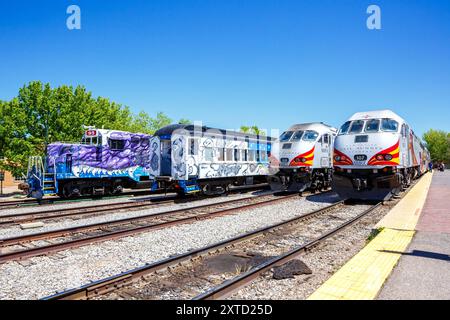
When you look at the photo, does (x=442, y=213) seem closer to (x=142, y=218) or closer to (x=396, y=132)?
(x=396, y=132)

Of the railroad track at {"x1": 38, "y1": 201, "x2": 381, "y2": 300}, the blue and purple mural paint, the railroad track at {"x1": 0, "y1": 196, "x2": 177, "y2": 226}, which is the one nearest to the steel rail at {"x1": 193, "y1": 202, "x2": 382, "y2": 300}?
the railroad track at {"x1": 38, "y1": 201, "x2": 381, "y2": 300}

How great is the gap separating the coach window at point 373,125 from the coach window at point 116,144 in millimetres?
12971

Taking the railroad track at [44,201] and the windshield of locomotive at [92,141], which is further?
the windshield of locomotive at [92,141]

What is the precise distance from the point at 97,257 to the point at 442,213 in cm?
1046

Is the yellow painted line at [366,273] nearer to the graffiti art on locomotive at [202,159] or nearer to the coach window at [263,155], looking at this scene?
the graffiti art on locomotive at [202,159]

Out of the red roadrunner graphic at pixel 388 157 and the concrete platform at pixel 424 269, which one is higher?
the red roadrunner graphic at pixel 388 157

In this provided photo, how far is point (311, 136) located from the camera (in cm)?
1575

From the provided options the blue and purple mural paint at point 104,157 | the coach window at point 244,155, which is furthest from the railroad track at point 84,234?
the blue and purple mural paint at point 104,157

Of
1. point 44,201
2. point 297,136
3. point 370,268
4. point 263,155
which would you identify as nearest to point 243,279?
point 370,268

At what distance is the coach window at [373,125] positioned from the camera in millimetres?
12595

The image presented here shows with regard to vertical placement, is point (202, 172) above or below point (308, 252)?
above

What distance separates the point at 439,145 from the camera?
91250 millimetres

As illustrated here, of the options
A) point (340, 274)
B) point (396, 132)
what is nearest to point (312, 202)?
point (396, 132)
